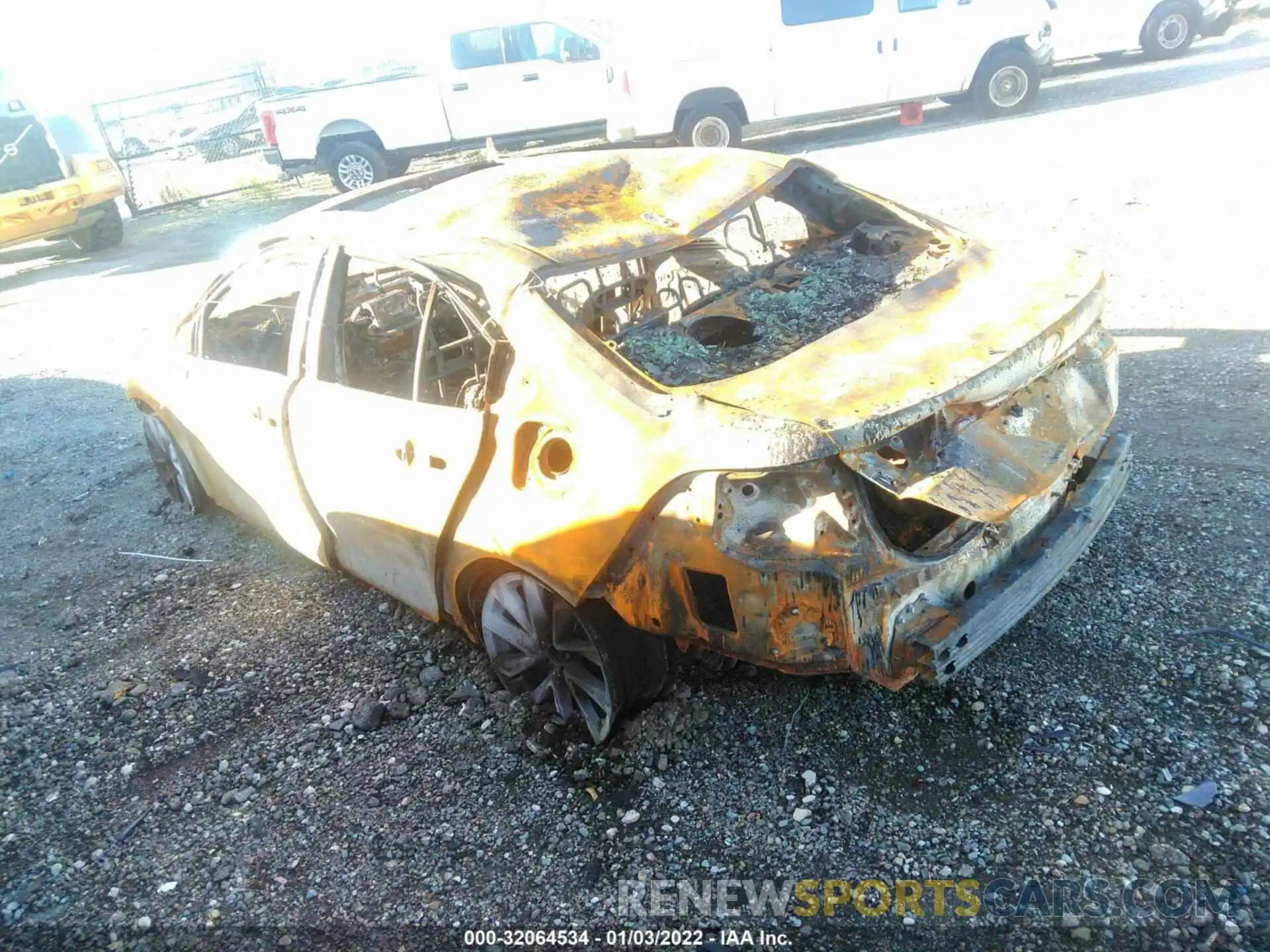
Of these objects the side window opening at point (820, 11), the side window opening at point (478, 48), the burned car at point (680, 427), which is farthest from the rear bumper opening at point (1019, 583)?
the side window opening at point (478, 48)

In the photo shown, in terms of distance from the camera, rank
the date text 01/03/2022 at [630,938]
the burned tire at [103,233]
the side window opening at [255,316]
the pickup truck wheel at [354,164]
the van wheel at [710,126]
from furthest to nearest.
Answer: the burned tire at [103,233], the pickup truck wheel at [354,164], the van wheel at [710,126], the side window opening at [255,316], the date text 01/03/2022 at [630,938]

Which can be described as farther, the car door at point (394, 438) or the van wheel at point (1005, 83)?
the van wheel at point (1005, 83)

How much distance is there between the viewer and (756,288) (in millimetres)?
3250

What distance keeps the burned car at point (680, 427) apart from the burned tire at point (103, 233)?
11004 millimetres

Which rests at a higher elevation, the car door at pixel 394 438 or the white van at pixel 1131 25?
the white van at pixel 1131 25

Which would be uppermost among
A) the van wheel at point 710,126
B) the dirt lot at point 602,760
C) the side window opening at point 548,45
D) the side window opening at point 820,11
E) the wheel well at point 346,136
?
the side window opening at point 548,45

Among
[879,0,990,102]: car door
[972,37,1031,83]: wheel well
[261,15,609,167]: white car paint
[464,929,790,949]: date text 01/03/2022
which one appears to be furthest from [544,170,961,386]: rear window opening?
[261,15,609,167]: white car paint

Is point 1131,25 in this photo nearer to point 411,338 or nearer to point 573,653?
point 411,338

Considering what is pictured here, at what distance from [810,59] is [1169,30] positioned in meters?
5.70

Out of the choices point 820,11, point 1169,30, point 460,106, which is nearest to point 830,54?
point 820,11

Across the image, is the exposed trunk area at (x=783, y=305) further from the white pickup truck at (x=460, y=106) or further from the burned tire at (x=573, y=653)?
the white pickup truck at (x=460, y=106)

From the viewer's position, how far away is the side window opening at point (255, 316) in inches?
150

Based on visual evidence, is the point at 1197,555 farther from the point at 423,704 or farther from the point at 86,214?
the point at 86,214

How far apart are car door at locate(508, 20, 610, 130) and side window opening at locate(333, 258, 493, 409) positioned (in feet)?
25.6
